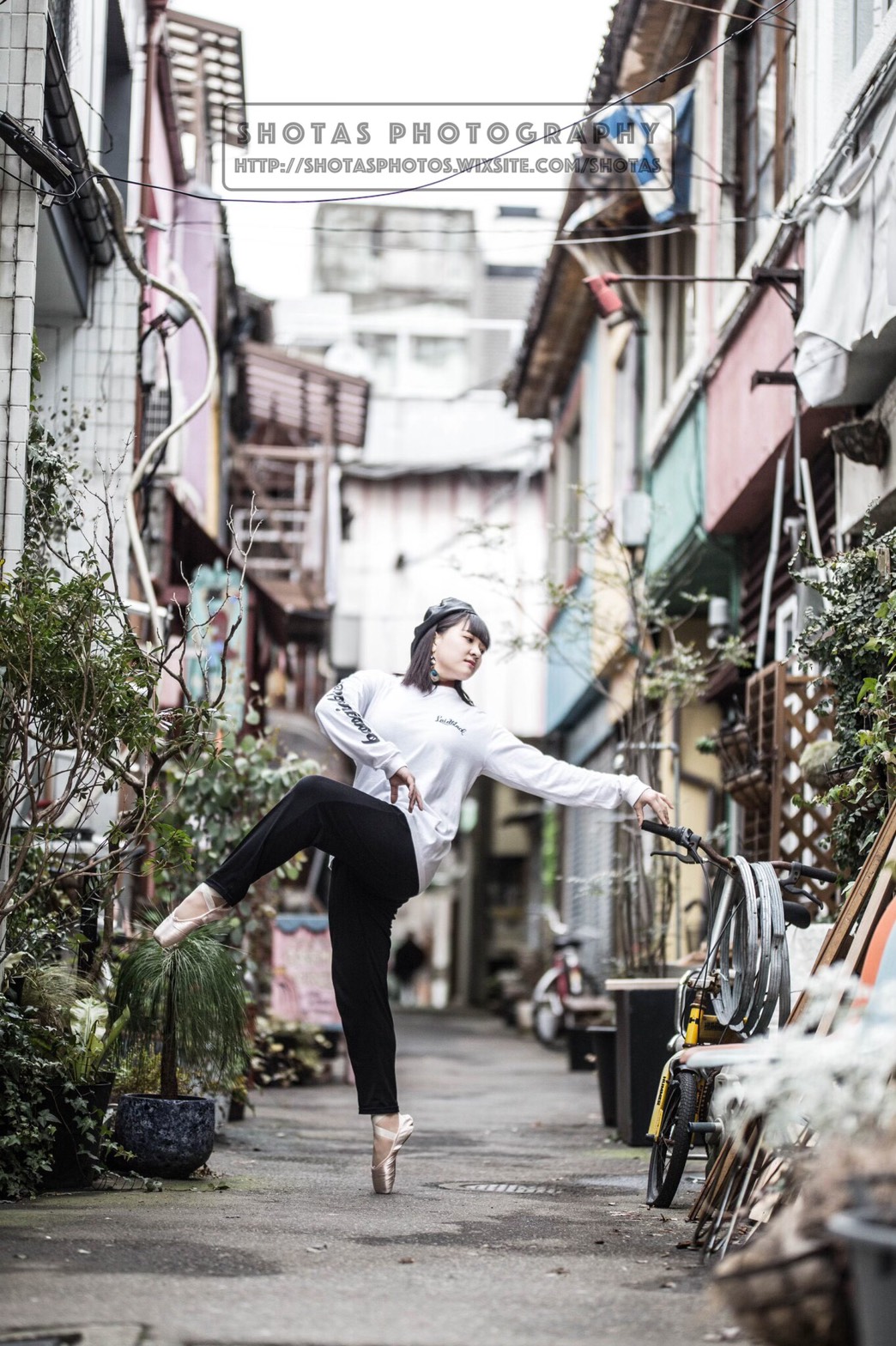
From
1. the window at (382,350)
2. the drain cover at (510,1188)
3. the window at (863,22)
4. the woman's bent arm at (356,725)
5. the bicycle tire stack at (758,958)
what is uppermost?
the window at (382,350)

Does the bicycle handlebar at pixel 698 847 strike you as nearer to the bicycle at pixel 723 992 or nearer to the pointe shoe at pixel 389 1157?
the bicycle at pixel 723 992

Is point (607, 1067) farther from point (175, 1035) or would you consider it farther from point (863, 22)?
point (863, 22)

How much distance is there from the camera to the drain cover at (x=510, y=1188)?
6.37m

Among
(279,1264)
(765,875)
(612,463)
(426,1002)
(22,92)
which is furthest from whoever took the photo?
(426,1002)

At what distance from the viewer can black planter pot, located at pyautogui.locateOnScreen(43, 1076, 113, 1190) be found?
5.81 metres

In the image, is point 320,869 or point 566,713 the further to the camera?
point 320,869

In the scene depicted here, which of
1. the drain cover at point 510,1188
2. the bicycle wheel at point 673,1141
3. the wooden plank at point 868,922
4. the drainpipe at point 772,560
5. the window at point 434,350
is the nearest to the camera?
the wooden plank at point 868,922

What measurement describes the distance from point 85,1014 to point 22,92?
11.4 ft

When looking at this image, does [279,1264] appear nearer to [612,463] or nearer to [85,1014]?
[85,1014]

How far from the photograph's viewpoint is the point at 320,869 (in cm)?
2231

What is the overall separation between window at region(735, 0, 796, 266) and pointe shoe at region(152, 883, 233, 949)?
596cm

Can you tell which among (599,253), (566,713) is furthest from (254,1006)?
(566,713)

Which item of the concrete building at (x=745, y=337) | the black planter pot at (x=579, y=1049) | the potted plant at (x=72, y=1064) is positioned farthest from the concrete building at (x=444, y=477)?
the potted plant at (x=72, y=1064)

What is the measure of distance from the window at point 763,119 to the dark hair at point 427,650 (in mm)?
4736
